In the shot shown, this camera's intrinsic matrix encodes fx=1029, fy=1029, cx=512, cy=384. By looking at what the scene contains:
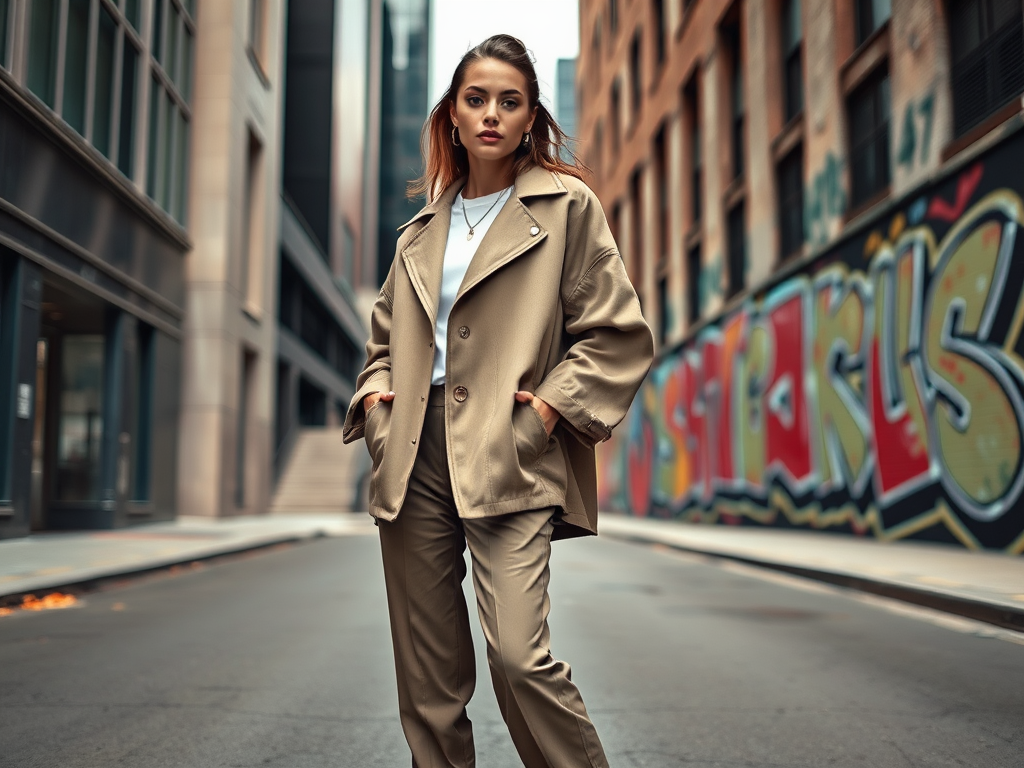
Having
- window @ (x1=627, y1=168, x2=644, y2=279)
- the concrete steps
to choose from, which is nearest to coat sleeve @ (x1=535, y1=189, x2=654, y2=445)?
the concrete steps

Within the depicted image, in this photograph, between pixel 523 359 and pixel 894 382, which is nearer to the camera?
pixel 523 359

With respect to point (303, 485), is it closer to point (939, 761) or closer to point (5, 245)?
point (5, 245)

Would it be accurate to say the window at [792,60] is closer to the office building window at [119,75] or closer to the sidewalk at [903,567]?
the sidewalk at [903,567]

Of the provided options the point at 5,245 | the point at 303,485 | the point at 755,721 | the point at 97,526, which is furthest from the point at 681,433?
the point at 755,721

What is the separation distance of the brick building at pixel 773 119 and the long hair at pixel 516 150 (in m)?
9.10

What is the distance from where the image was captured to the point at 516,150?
2.30m

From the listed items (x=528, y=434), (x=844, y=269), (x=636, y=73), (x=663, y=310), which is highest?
(x=636, y=73)

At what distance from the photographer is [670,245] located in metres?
25.6

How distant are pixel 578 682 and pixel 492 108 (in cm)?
294

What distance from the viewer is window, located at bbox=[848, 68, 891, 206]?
13.6 meters

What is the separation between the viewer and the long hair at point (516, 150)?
220 cm

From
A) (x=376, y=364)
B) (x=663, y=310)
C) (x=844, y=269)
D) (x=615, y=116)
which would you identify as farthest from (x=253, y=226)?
(x=376, y=364)

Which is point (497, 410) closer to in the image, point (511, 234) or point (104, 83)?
point (511, 234)

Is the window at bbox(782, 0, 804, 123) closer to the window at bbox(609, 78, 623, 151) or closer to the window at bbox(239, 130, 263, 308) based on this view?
the window at bbox(239, 130, 263, 308)
